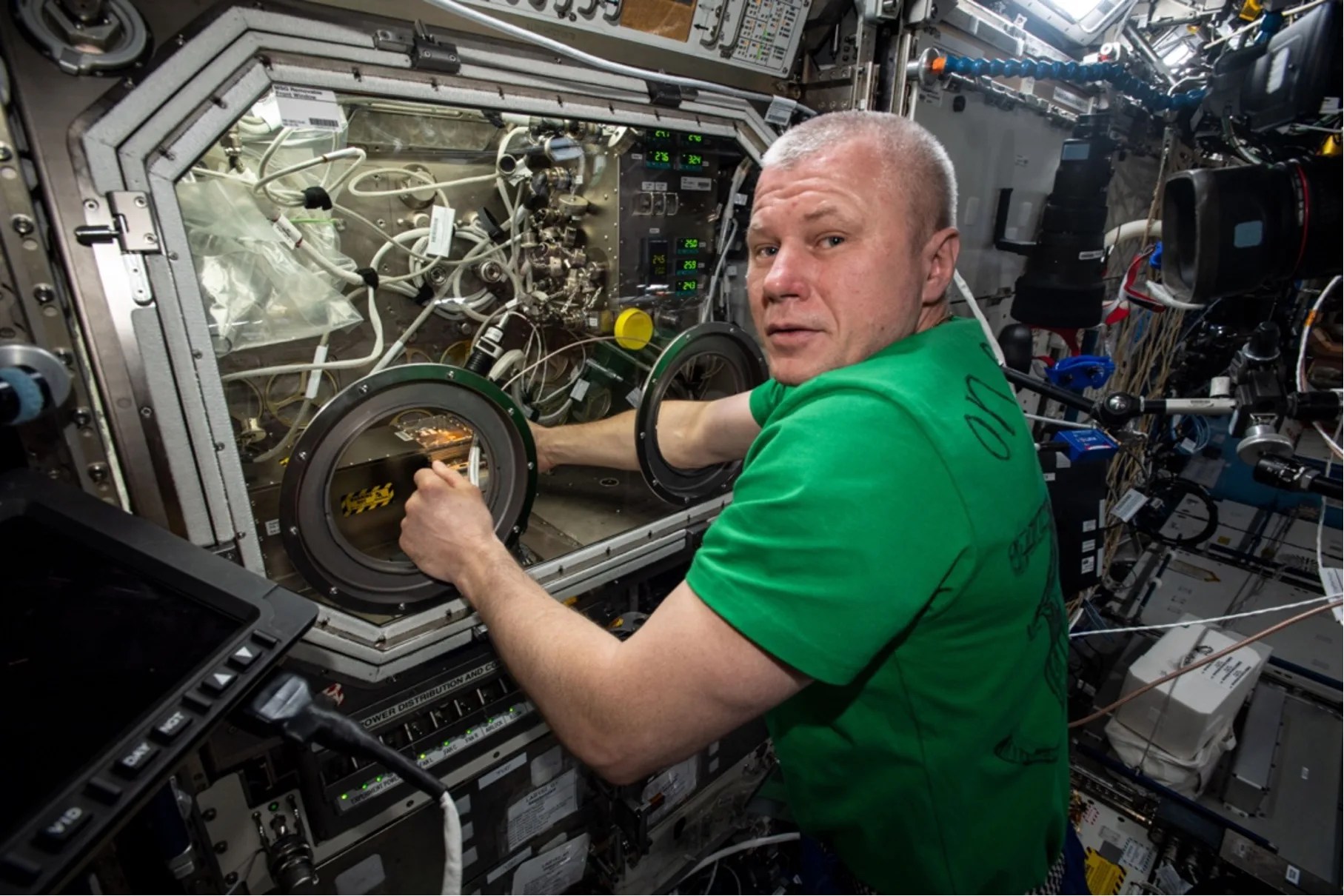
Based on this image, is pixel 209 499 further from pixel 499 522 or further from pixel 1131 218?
pixel 1131 218

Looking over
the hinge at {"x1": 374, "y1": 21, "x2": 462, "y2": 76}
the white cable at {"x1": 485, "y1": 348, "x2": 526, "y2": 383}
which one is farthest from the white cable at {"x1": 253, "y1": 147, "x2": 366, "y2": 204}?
the white cable at {"x1": 485, "y1": 348, "x2": 526, "y2": 383}

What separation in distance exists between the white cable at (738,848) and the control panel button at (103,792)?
2.38 meters

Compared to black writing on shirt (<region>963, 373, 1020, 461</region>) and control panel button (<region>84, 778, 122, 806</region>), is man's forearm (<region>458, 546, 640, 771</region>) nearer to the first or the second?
control panel button (<region>84, 778, 122, 806</region>)

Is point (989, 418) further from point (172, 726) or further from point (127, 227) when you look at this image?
point (127, 227)

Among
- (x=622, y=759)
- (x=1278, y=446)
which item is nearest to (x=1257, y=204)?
(x=1278, y=446)

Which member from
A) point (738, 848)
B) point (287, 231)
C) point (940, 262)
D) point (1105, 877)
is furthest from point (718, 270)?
point (1105, 877)

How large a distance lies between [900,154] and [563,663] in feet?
3.95

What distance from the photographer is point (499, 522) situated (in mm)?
1742

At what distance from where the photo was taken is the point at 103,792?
675 millimetres

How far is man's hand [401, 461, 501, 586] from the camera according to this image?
153 centimetres

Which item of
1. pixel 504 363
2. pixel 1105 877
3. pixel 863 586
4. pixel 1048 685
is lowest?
pixel 1105 877

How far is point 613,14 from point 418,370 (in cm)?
97

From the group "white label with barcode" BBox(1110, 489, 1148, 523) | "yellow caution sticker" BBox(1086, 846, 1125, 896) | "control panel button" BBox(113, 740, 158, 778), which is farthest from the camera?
"white label with barcode" BBox(1110, 489, 1148, 523)

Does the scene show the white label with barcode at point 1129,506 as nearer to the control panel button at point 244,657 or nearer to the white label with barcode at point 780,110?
the white label with barcode at point 780,110
